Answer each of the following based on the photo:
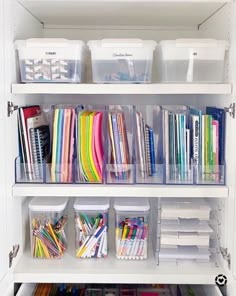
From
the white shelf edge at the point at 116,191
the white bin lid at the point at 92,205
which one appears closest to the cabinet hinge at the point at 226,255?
the white shelf edge at the point at 116,191

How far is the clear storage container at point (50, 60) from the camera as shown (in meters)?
1.26

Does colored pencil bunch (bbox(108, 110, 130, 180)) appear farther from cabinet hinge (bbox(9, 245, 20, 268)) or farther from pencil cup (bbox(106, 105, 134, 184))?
cabinet hinge (bbox(9, 245, 20, 268))

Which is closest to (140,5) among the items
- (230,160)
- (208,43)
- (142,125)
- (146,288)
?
(208,43)

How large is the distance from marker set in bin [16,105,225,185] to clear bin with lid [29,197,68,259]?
0.12 metres

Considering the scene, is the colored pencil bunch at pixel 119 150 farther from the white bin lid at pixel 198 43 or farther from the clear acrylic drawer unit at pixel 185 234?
the white bin lid at pixel 198 43

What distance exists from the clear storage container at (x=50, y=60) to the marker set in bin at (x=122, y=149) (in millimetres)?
118

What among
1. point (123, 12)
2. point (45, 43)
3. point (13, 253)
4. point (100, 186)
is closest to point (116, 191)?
point (100, 186)

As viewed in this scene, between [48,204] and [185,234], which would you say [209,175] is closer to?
[185,234]

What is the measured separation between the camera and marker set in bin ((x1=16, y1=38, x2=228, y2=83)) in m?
1.26

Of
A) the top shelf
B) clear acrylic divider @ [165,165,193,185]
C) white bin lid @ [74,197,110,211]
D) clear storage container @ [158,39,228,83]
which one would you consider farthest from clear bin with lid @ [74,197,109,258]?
the top shelf

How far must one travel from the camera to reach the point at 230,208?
1.27 m

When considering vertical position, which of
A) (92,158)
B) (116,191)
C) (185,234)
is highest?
(92,158)

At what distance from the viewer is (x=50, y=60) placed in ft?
4.19

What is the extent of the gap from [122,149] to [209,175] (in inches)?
12.1
